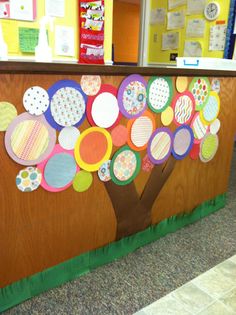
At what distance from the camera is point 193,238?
176 cm

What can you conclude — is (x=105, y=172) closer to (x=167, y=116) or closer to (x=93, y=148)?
(x=93, y=148)

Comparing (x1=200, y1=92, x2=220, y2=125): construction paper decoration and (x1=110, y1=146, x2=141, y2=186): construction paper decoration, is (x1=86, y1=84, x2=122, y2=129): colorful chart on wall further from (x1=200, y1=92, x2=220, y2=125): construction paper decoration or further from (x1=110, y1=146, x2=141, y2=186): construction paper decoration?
(x1=200, y1=92, x2=220, y2=125): construction paper decoration

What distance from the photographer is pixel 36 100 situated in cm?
107

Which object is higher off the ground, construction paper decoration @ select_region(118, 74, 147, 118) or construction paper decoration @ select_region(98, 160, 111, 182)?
construction paper decoration @ select_region(118, 74, 147, 118)

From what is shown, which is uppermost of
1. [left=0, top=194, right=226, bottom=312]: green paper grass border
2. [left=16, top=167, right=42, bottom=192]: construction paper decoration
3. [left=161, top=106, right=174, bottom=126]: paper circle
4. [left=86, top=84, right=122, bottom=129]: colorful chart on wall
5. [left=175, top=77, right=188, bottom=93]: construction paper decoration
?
[left=175, top=77, right=188, bottom=93]: construction paper decoration

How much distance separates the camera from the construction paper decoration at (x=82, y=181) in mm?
1276

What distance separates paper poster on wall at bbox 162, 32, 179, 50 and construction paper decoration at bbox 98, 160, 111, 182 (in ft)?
9.18

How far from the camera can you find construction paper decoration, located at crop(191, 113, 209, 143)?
5.54 feet

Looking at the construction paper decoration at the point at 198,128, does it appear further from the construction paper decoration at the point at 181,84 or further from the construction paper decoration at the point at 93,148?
the construction paper decoration at the point at 93,148

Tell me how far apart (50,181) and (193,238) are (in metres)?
0.98

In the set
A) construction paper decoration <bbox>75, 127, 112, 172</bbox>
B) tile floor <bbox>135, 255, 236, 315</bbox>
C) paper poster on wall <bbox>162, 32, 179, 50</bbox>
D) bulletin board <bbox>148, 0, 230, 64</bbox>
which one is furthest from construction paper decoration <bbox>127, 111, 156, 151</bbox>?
Result: paper poster on wall <bbox>162, 32, 179, 50</bbox>

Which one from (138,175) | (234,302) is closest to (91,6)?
(138,175)

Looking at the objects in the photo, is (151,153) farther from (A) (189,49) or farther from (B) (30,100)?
(A) (189,49)

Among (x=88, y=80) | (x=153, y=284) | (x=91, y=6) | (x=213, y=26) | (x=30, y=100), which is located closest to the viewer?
(x=30, y=100)
